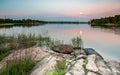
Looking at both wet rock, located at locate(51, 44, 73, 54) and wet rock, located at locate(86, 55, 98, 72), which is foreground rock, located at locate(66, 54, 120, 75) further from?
wet rock, located at locate(51, 44, 73, 54)

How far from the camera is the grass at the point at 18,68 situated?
8059 mm

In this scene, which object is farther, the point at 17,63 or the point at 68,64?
the point at 17,63

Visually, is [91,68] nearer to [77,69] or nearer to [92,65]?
[92,65]

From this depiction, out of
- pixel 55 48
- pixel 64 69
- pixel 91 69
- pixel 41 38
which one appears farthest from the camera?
pixel 41 38

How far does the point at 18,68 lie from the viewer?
27.5 ft

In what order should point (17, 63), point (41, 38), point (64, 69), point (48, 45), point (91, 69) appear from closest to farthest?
point (91, 69) < point (64, 69) < point (17, 63) < point (48, 45) < point (41, 38)

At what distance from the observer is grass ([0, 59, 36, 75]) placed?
26.4ft

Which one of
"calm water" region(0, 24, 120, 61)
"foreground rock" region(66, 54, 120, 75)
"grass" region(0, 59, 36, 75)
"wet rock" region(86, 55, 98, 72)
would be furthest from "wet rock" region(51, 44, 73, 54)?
"foreground rock" region(66, 54, 120, 75)

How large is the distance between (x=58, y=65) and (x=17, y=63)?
70.5 inches

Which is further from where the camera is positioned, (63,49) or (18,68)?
(63,49)

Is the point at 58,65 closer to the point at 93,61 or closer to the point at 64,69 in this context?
the point at 64,69

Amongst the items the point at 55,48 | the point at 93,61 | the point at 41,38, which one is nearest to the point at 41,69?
the point at 93,61

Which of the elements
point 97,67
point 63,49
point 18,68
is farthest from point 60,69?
point 63,49

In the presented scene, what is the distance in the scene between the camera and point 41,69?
7.81 metres
